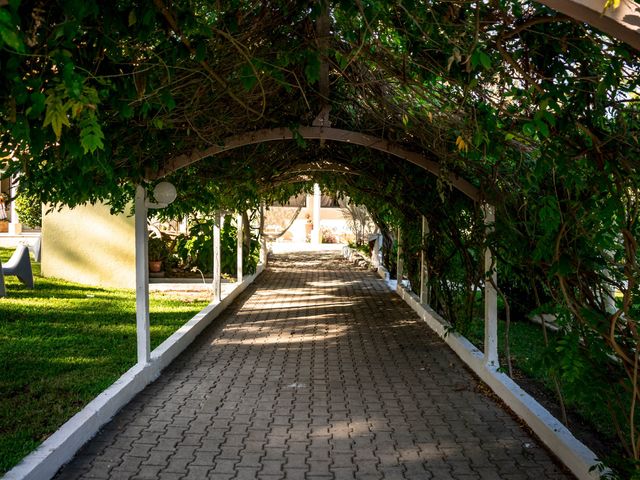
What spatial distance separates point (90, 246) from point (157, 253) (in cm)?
236

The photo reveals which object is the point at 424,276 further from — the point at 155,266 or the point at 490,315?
the point at 155,266

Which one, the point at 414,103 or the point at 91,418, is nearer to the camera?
the point at 91,418

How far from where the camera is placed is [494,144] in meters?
5.06

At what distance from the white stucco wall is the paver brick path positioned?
534 cm

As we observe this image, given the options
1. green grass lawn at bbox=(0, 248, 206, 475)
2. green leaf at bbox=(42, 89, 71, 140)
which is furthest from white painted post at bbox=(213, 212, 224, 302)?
green leaf at bbox=(42, 89, 71, 140)

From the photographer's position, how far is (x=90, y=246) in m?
15.0

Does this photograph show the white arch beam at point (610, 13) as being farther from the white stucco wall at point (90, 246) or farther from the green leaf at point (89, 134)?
the white stucco wall at point (90, 246)

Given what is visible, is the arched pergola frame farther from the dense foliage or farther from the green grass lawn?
the green grass lawn

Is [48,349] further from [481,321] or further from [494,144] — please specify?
[481,321]

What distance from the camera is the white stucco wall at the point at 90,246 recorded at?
15.0 metres

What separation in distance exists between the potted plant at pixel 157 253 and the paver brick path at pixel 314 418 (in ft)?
22.3

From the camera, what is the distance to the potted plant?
17.0m

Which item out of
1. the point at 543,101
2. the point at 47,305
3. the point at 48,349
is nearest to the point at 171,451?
the point at 543,101

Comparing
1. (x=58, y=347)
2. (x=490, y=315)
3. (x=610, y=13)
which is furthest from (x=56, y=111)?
(x=58, y=347)
